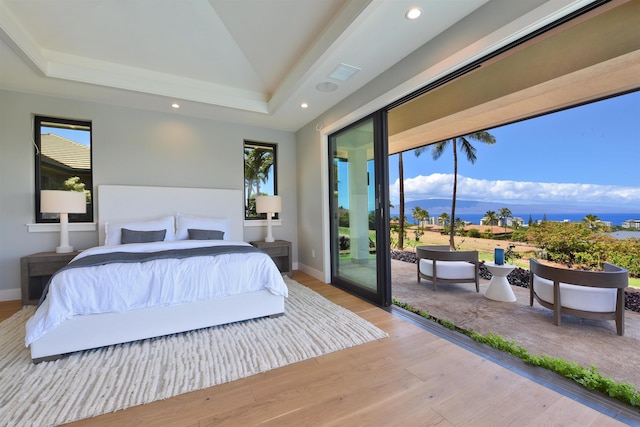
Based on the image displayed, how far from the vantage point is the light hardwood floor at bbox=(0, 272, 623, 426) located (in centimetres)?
135

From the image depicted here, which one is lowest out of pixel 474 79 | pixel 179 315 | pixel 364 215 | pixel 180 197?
pixel 179 315

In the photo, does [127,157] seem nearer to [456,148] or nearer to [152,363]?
[152,363]

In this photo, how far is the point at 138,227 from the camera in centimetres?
347

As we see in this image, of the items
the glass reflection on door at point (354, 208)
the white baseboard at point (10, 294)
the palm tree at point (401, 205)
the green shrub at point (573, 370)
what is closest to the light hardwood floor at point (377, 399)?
the green shrub at point (573, 370)

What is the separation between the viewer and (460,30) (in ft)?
6.72

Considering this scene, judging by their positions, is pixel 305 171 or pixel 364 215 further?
pixel 305 171

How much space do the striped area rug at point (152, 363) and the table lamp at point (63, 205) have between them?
3.25 ft

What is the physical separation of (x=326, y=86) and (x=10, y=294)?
4798 millimetres

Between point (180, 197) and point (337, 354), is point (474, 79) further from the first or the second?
point (180, 197)

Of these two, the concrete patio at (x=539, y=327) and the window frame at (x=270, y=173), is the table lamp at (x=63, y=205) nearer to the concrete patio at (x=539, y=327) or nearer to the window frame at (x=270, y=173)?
the window frame at (x=270, y=173)

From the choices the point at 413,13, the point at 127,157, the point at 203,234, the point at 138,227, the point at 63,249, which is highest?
the point at 413,13

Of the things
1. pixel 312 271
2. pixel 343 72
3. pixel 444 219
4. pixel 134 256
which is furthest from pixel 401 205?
pixel 134 256

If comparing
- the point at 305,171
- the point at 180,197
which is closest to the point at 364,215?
the point at 305,171

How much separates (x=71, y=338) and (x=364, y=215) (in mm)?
2994
